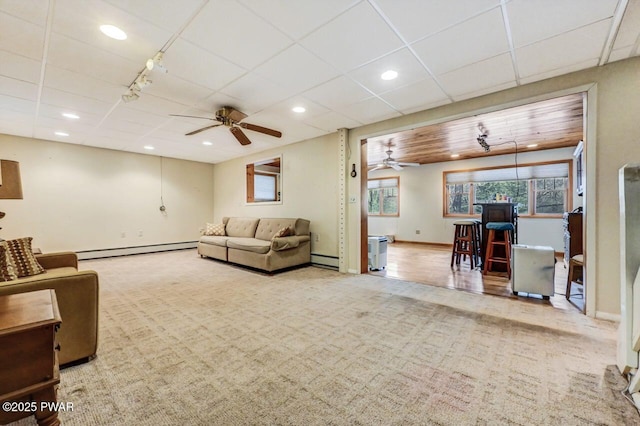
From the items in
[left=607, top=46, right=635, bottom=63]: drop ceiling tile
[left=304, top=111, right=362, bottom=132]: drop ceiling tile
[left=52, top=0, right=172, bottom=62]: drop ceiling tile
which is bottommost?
[left=52, top=0, right=172, bottom=62]: drop ceiling tile

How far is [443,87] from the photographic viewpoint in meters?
3.04

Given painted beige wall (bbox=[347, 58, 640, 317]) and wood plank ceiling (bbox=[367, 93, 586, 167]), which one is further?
wood plank ceiling (bbox=[367, 93, 586, 167])

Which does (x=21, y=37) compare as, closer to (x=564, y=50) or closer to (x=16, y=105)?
(x=16, y=105)

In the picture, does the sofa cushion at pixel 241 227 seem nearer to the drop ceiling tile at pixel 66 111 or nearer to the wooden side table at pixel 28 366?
the drop ceiling tile at pixel 66 111

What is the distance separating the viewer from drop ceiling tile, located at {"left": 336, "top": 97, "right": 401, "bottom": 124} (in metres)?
Result: 3.52

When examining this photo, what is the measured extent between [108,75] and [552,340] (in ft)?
16.0

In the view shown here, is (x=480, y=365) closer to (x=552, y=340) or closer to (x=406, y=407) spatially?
(x=406, y=407)

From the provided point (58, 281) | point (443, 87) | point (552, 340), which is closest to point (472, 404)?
point (552, 340)

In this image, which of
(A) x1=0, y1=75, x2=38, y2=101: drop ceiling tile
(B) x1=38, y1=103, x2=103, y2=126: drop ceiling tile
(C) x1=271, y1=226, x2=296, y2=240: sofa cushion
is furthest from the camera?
(C) x1=271, y1=226, x2=296, y2=240: sofa cushion

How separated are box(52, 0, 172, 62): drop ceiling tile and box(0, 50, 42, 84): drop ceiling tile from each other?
0.77m

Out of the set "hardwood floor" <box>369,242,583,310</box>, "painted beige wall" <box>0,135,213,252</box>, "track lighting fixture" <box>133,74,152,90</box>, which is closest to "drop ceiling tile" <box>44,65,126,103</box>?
"track lighting fixture" <box>133,74,152,90</box>

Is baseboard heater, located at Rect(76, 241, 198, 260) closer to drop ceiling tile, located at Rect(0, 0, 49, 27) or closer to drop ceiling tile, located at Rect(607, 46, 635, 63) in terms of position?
drop ceiling tile, located at Rect(0, 0, 49, 27)

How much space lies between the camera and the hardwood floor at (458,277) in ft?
10.7

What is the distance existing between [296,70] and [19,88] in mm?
3243
